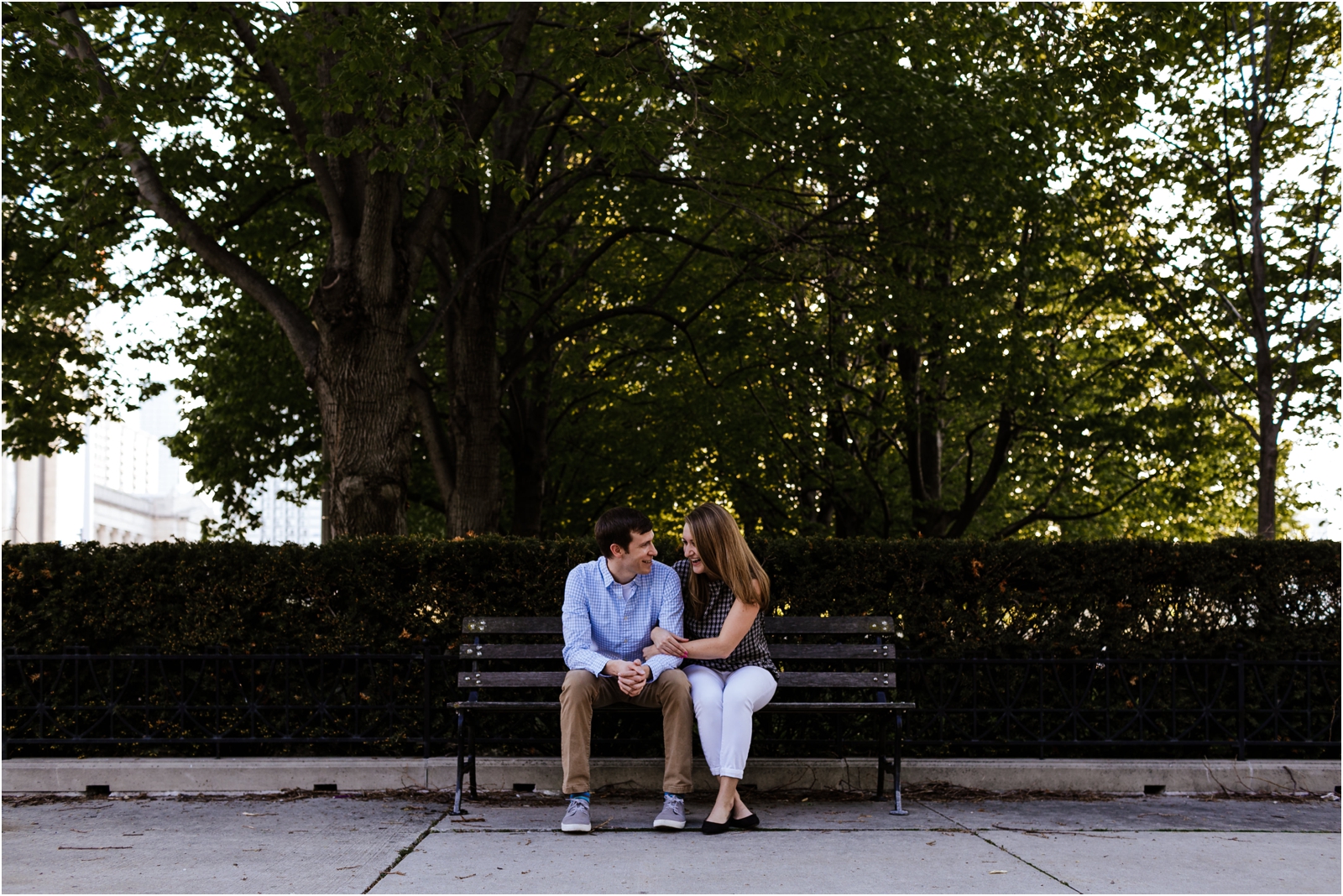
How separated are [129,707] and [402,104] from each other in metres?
5.17

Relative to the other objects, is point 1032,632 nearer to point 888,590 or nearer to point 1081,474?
point 888,590

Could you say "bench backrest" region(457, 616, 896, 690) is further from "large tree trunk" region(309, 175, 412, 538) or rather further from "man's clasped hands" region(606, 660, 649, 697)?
"large tree trunk" region(309, 175, 412, 538)

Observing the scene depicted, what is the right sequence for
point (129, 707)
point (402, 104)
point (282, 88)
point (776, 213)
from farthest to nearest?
point (776, 213) < point (282, 88) < point (402, 104) < point (129, 707)

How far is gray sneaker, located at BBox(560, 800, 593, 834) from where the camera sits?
6.01 metres

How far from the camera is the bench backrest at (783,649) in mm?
6875

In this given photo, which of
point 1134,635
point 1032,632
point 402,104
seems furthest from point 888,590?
point 402,104

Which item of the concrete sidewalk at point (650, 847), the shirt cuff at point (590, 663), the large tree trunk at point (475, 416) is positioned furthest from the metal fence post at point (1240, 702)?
the large tree trunk at point (475, 416)

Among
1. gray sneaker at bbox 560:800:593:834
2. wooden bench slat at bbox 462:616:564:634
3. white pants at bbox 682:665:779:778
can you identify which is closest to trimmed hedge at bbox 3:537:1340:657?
wooden bench slat at bbox 462:616:564:634

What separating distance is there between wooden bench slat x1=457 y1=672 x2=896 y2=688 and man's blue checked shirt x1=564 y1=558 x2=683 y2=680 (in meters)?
0.29

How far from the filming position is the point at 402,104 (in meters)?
9.97

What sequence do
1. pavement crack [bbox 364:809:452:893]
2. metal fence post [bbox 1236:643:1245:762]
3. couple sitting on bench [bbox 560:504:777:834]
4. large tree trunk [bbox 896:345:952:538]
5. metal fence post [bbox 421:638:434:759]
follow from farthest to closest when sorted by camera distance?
large tree trunk [bbox 896:345:952:538] < metal fence post [bbox 1236:643:1245:762] < metal fence post [bbox 421:638:434:759] < couple sitting on bench [bbox 560:504:777:834] < pavement crack [bbox 364:809:452:893]

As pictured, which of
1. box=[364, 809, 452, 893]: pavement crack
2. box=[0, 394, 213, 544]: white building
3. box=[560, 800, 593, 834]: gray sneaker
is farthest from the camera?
box=[0, 394, 213, 544]: white building

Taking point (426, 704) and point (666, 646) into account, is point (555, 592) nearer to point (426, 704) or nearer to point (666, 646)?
point (426, 704)

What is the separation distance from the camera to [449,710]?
7.56m
